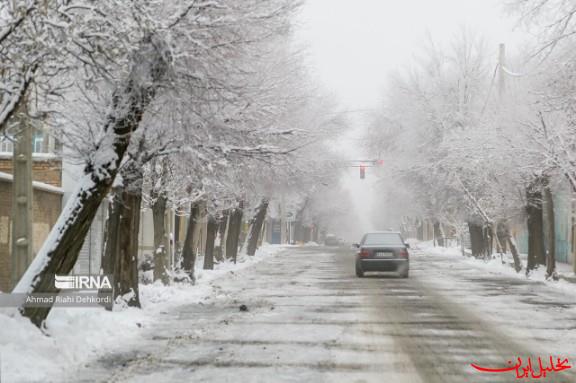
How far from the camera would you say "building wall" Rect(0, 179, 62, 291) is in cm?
1565

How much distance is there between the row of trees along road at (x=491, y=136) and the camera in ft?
69.6

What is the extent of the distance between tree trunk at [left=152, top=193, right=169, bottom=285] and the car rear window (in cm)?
884

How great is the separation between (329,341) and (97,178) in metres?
3.92

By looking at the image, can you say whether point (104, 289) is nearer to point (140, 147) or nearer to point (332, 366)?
point (140, 147)

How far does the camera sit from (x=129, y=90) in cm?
1052

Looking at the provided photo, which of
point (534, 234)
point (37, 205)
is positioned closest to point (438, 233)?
point (534, 234)

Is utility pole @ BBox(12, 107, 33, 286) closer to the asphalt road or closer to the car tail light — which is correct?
the asphalt road

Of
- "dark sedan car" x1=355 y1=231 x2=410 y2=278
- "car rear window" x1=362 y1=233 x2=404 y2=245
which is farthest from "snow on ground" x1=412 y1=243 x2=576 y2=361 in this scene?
"car rear window" x1=362 y1=233 x2=404 y2=245

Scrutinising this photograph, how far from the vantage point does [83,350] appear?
1020 centimetres

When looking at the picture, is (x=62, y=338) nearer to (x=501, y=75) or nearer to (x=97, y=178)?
(x=97, y=178)

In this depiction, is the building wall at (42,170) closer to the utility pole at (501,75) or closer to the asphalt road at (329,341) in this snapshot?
the asphalt road at (329,341)

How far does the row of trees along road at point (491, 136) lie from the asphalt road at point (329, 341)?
17.0ft

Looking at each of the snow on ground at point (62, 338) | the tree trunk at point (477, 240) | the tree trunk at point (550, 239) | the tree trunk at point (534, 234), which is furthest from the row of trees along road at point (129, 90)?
the tree trunk at point (477, 240)

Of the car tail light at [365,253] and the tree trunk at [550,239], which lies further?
the car tail light at [365,253]
